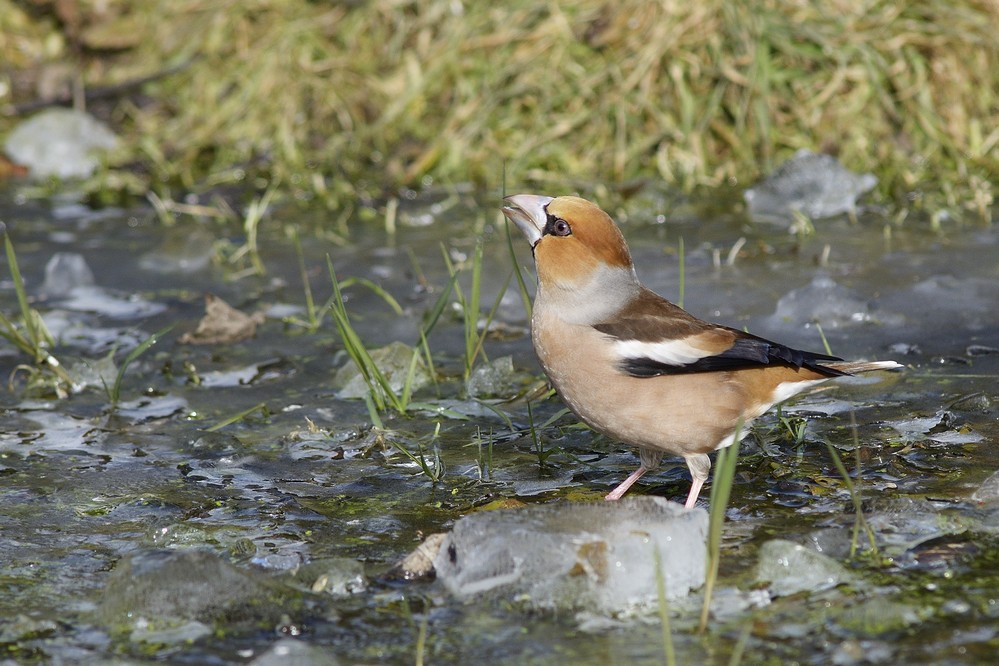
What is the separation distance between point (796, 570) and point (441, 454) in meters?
1.50

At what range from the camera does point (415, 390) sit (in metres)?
4.82

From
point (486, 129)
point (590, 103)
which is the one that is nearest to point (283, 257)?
point (486, 129)

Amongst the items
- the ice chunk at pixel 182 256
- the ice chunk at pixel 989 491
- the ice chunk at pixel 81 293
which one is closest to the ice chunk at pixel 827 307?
the ice chunk at pixel 989 491

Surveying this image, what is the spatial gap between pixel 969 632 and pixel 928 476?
1052 millimetres

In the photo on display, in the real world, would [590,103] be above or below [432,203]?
above

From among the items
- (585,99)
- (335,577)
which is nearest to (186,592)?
(335,577)

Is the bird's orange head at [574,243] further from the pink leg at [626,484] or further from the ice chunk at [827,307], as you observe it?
the ice chunk at [827,307]

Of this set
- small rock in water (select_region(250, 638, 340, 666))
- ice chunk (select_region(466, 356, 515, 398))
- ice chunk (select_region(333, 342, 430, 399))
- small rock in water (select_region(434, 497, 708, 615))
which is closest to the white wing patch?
small rock in water (select_region(434, 497, 708, 615))

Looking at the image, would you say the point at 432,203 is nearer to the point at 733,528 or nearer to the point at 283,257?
the point at 283,257

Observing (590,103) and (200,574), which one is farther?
(590,103)

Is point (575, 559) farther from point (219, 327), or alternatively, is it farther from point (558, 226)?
point (219, 327)

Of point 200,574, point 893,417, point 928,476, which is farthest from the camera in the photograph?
point 893,417

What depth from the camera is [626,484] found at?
3.81 metres

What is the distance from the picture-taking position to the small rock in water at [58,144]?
335 inches
